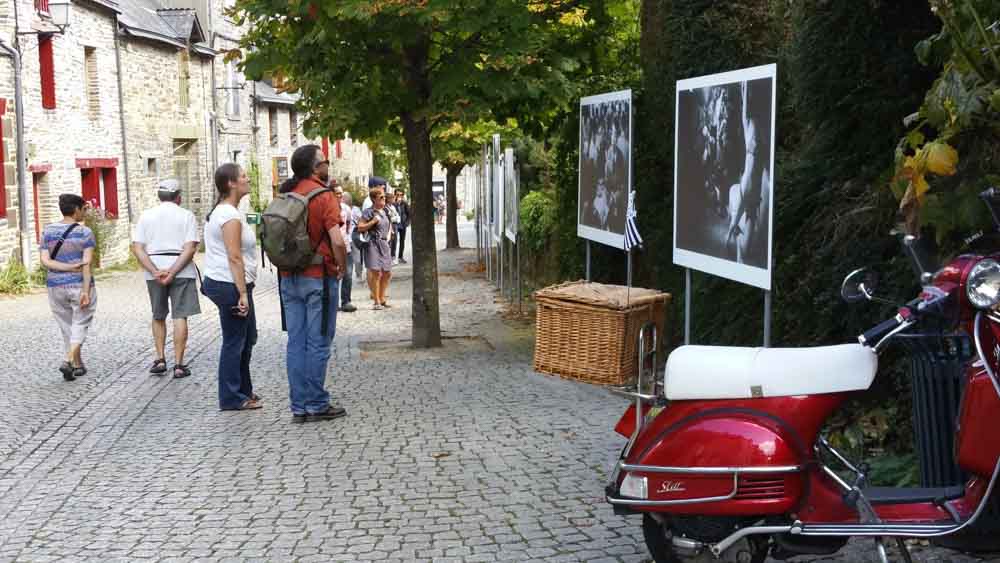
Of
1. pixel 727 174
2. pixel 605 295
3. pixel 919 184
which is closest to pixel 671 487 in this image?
pixel 919 184

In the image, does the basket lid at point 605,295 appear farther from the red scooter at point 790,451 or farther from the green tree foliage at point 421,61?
the red scooter at point 790,451

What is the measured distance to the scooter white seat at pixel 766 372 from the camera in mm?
4086

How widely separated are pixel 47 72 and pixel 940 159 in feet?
80.2

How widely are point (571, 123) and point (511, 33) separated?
1.65 metres

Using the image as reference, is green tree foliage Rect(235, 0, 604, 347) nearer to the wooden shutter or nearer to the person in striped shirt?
the person in striped shirt

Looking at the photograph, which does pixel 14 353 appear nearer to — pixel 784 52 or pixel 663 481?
pixel 784 52

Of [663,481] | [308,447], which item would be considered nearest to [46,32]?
[308,447]

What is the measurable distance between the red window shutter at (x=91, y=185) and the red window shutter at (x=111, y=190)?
99cm

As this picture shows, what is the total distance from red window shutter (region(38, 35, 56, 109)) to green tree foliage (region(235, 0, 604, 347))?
51.5ft

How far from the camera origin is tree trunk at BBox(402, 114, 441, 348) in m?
12.2

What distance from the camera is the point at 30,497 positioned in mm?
6770

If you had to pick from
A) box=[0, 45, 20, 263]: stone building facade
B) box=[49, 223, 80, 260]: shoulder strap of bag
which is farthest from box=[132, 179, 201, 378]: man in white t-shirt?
box=[0, 45, 20, 263]: stone building facade

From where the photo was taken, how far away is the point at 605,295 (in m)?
9.03

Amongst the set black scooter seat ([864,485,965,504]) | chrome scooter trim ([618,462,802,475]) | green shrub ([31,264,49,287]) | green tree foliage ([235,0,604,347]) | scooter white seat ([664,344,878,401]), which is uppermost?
green tree foliage ([235,0,604,347])
